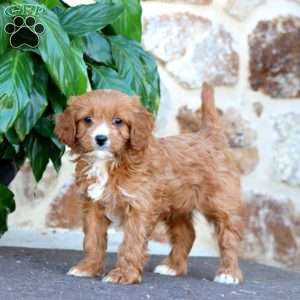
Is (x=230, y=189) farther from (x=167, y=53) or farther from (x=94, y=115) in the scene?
(x=167, y=53)

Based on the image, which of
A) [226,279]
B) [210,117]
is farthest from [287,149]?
[226,279]

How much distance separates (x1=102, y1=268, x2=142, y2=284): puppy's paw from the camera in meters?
3.95

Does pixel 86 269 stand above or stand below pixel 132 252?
below

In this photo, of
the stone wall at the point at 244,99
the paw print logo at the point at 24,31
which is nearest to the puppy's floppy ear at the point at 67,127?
the paw print logo at the point at 24,31

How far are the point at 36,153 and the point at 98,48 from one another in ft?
Answer: 1.90

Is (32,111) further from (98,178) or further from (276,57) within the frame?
(276,57)

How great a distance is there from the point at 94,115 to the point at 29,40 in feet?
Result: 2.24

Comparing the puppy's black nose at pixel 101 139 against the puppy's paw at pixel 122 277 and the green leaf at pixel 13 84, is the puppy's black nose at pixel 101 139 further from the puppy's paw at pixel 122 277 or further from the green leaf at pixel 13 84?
the puppy's paw at pixel 122 277

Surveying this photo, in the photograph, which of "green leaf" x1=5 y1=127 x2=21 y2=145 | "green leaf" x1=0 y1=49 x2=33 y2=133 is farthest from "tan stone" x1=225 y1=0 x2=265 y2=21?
"green leaf" x1=5 y1=127 x2=21 y2=145

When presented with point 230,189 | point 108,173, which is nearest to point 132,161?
point 108,173

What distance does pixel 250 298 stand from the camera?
385 centimetres

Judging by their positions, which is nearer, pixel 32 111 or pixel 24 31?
pixel 32 111

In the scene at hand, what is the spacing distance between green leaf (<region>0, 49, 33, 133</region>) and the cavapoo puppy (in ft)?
0.67

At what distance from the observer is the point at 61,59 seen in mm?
4102
